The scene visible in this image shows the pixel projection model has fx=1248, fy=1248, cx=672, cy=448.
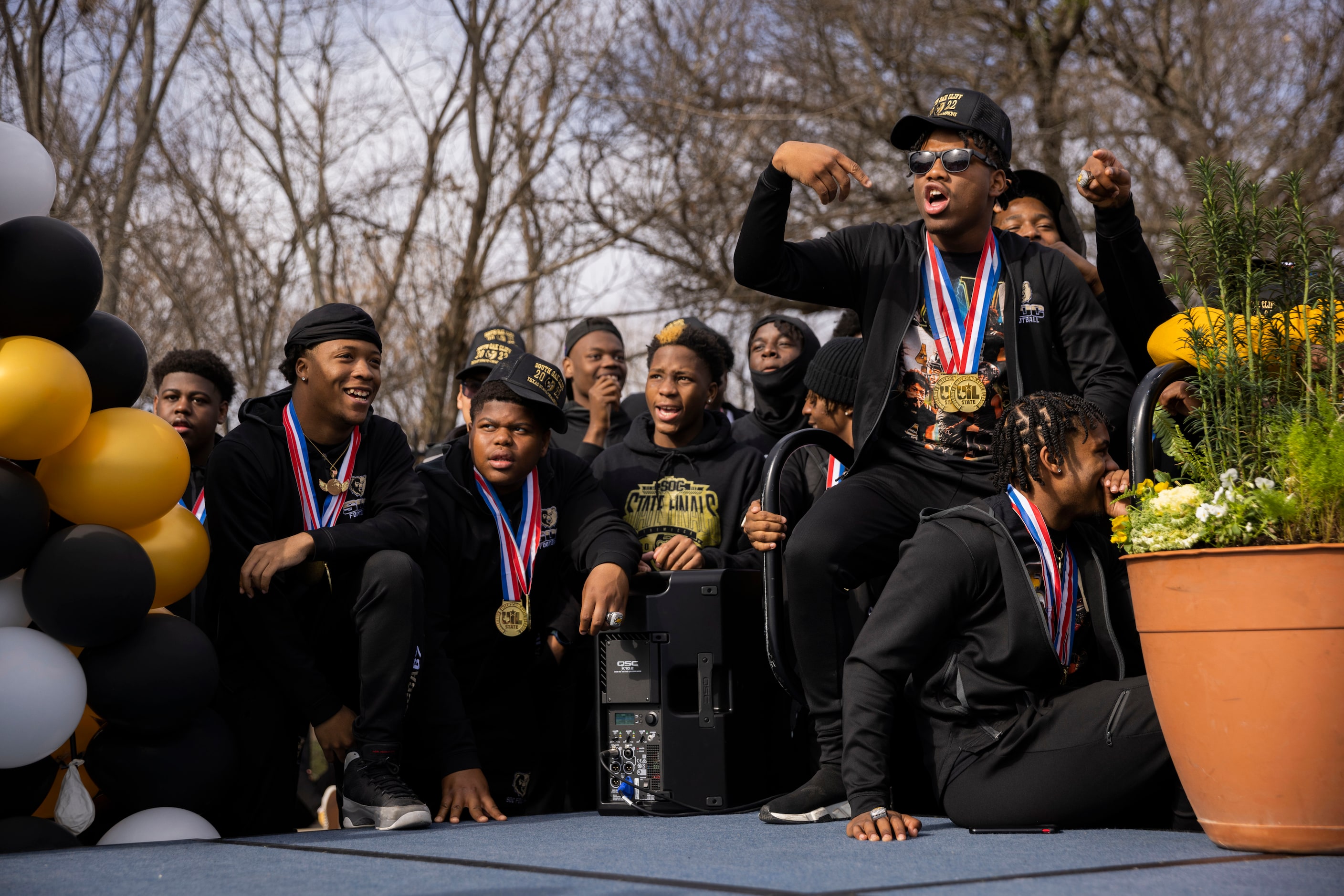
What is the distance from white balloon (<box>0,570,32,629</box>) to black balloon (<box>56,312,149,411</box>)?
2.04 ft

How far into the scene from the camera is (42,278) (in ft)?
12.6

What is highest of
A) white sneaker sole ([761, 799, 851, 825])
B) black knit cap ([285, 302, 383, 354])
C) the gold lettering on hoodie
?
black knit cap ([285, 302, 383, 354])

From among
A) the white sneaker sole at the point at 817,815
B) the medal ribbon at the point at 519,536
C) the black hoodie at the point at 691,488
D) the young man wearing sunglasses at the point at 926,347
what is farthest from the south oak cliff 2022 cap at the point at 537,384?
the white sneaker sole at the point at 817,815

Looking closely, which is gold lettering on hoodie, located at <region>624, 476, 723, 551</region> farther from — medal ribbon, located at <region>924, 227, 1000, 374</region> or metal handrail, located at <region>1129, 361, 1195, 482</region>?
metal handrail, located at <region>1129, 361, 1195, 482</region>

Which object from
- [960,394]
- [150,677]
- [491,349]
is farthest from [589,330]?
[150,677]

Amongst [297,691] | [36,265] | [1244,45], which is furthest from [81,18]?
[1244,45]

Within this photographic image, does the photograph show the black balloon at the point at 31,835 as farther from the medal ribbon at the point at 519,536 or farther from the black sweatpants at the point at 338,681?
the medal ribbon at the point at 519,536

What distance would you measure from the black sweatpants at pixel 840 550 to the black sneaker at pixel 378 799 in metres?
1.29

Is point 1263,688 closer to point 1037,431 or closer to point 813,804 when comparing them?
point 1037,431

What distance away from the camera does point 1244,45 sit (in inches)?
504

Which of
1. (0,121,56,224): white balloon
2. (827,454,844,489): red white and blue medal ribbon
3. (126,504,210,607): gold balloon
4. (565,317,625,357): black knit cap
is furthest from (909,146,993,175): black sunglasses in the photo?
(565,317,625,357): black knit cap

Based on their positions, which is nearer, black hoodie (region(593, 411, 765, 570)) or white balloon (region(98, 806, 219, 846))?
white balloon (region(98, 806, 219, 846))

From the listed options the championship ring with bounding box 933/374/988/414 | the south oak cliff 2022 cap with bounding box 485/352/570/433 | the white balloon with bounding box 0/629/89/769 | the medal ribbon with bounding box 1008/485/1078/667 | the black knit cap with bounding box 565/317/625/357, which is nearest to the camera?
the medal ribbon with bounding box 1008/485/1078/667

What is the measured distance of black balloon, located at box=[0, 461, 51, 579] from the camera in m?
3.66
